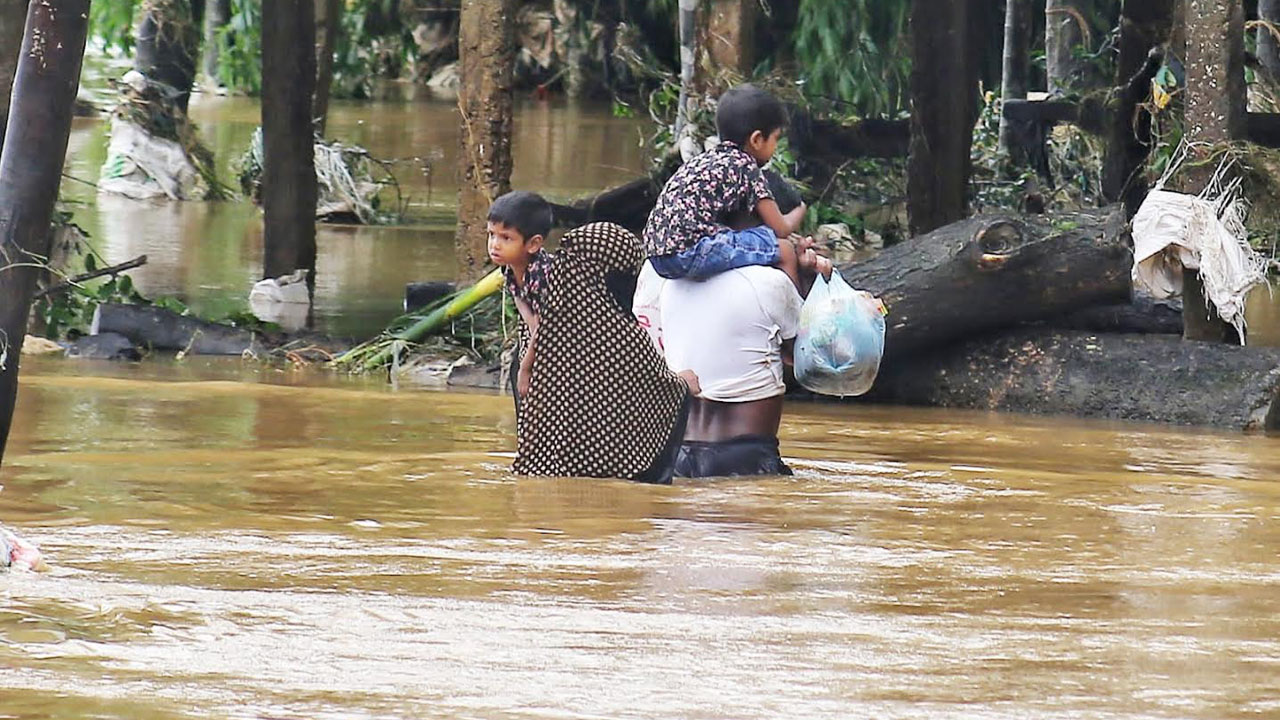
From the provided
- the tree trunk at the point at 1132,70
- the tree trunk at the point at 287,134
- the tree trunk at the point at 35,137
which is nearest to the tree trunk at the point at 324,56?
the tree trunk at the point at 287,134

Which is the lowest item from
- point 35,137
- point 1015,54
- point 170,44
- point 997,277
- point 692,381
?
point 692,381

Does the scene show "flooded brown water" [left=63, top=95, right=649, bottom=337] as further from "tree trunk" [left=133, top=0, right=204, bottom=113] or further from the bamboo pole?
"tree trunk" [left=133, top=0, right=204, bottom=113]

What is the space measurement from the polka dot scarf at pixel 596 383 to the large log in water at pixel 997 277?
2805 mm

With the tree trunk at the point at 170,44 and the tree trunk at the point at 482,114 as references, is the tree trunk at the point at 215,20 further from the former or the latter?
the tree trunk at the point at 482,114

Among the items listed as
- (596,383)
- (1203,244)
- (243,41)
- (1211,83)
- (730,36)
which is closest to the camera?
(596,383)

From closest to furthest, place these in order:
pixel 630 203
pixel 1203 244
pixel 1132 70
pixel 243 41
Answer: pixel 1203 244 < pixel 1132 70 < pixel 630 203 < pixel 243 41

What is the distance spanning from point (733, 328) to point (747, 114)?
Answer: 28.1 inches

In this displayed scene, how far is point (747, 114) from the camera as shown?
7.20 m

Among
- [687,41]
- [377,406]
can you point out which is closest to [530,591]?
[377,406]

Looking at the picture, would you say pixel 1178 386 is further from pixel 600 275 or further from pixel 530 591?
pixel 530 591

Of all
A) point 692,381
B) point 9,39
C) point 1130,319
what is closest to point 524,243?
point 692,381

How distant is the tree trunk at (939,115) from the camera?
13.1 m

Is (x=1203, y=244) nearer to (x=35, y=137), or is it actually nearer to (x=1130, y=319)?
(x=1130, y=319)

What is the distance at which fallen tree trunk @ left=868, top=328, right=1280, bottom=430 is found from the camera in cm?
931
